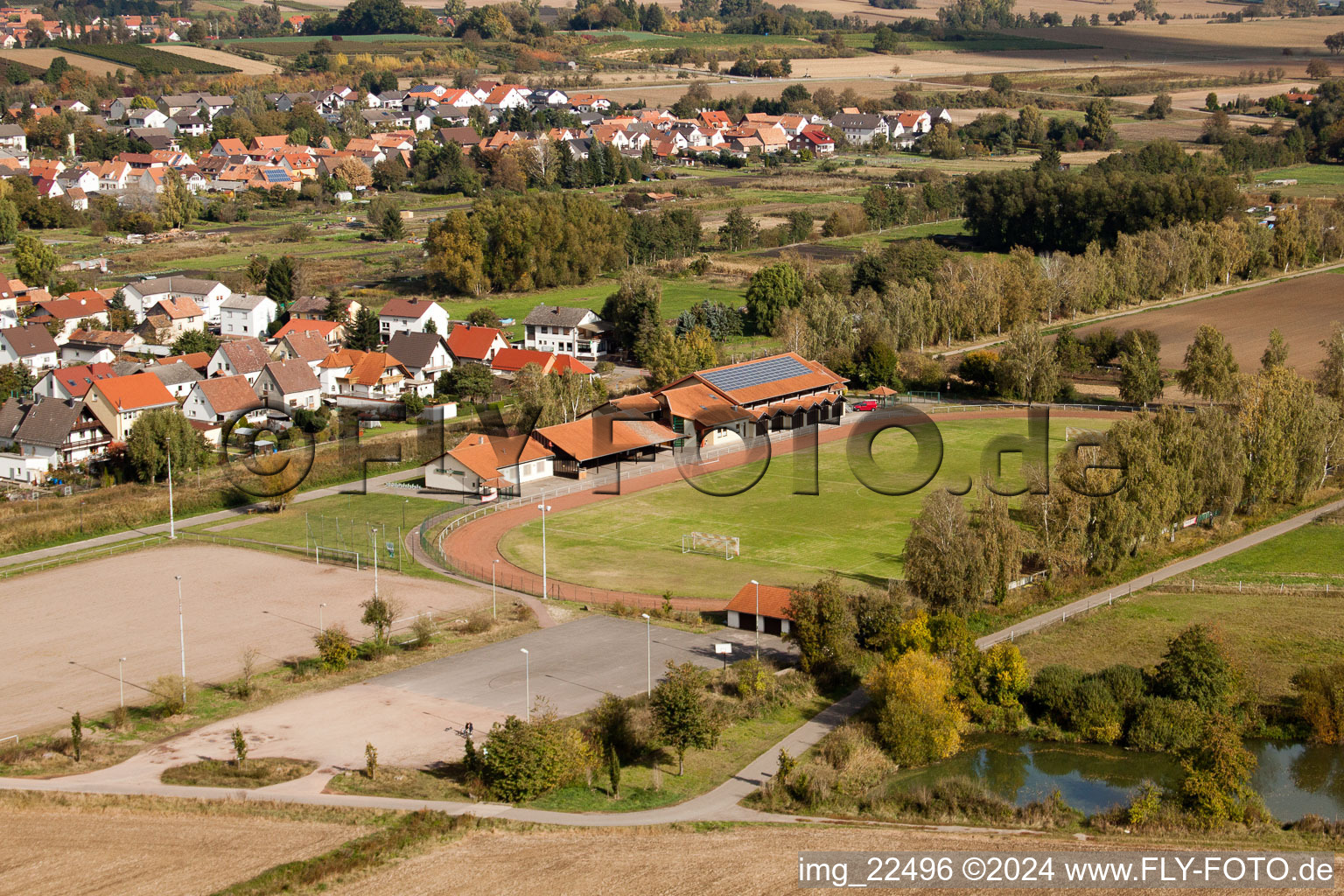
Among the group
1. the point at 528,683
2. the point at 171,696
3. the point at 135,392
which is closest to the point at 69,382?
the point at 135,392

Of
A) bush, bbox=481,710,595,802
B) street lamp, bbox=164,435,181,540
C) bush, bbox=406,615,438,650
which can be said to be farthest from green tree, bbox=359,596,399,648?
street lamp, bbox=164,435,181,540

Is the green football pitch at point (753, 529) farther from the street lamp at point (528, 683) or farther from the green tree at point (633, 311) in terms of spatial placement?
the green tree at point (633, 311)

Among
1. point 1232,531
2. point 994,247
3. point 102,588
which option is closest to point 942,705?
point 1232,531

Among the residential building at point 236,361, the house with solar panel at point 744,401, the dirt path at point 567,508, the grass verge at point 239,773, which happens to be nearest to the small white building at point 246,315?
the residential building at point 236,361

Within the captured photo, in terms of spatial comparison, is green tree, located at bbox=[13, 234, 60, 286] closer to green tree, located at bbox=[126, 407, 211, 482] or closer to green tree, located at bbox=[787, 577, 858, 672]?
green tree, located at bbox=[126, 407, 211, 482]

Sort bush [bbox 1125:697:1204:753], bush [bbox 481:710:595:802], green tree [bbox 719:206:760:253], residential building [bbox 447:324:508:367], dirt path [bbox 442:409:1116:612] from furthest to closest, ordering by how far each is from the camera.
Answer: green tree [bbox 719:206:760:253] < residential building [bbox 447:324:508:367] < dirt path [bbox 442:409:1116:612] < bush [bbox 1125:697:1204:753] < bush [bbox 481:710:595:802]

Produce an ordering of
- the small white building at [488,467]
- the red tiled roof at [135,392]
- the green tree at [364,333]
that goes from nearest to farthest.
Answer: the small white building at [488,467]
the red tiled roof at [135,392]
the green tree at [364,333]
